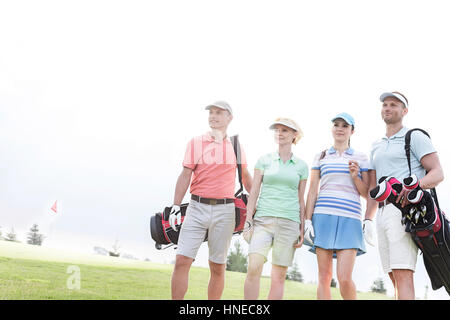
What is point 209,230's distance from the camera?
4.99 meters

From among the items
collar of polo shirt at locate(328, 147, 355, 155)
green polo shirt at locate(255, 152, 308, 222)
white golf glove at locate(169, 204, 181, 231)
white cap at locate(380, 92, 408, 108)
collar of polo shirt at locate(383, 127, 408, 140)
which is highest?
white cap at locate(380, 92, 408, 108)

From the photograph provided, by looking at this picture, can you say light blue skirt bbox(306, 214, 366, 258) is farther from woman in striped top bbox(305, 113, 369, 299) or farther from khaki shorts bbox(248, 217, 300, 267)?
khaki shorts bbox(248, 217, 300, 267)

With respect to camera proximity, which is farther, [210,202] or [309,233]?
[210,202]

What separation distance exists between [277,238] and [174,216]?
1289 mm

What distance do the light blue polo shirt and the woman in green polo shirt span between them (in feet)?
2.83

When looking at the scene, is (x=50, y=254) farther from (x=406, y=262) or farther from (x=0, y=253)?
(x=406, y=262)

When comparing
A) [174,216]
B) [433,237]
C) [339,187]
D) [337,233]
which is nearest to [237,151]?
[174,216]

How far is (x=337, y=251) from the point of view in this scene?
4.84 m

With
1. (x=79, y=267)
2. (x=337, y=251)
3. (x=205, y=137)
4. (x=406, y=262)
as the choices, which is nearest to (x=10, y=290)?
(x=79, y=267)

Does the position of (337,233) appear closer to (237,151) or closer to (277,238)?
(277,238)

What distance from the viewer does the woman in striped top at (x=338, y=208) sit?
4758 mm

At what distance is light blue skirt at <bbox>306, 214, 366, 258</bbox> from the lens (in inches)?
187

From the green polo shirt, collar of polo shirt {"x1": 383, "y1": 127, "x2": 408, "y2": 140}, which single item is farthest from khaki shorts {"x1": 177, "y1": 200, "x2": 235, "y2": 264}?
collar of polo shirt {"x1": 383, "y1": 127, "x2": 408, "y2": 140}
